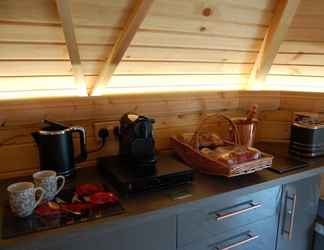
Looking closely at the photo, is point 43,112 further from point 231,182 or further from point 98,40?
point 231,182

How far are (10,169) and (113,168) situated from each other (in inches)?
19.2

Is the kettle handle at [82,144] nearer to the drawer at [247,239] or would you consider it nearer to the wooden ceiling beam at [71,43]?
the wooden ceiling beam at [71,43]

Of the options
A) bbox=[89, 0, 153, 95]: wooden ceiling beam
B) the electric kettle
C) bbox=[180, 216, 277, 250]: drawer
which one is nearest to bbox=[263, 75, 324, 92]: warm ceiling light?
bbox=[180, 216, 277, 250]: drawer

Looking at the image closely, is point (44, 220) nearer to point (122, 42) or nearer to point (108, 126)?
point (108, 126)

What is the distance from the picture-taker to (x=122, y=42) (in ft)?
4.52

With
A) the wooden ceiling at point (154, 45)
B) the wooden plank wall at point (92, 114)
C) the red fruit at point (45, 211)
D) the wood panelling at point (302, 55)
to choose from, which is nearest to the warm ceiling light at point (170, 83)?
the wooden ceiling at point (154, 45)

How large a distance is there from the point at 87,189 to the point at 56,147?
24cm

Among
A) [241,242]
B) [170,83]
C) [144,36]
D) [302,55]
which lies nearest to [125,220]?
[241,242]

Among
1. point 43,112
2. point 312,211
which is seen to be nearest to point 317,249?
point 312,211

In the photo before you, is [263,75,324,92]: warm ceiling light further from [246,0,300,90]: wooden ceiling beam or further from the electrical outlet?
the electrical outlet

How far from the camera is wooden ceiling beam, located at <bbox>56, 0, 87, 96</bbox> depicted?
1.11 m

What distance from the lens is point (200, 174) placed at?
1444mm

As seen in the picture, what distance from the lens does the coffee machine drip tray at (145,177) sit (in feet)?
3.91

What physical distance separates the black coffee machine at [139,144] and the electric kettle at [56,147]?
0.75 ft
